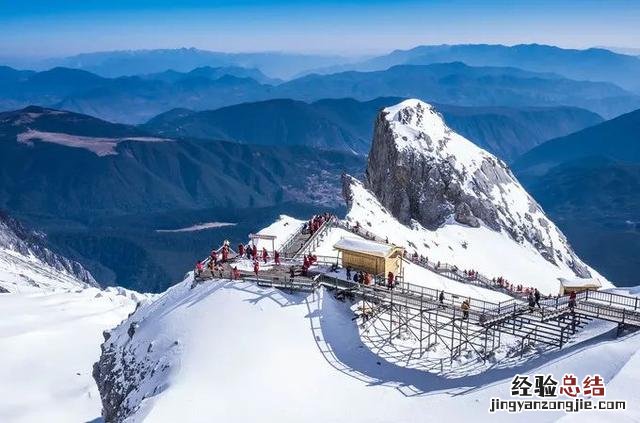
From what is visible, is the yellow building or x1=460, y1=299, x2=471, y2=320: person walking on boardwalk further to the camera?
the yellow building

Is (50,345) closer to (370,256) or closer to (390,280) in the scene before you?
(370,256)

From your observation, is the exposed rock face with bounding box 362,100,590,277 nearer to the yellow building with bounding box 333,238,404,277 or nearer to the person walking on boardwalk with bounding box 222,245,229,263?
the person walking on boardwalk with bounding box 222,245,229,263

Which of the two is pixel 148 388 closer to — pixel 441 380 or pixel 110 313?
pixel 441 380

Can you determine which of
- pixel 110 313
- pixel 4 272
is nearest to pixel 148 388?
pixel 110 313

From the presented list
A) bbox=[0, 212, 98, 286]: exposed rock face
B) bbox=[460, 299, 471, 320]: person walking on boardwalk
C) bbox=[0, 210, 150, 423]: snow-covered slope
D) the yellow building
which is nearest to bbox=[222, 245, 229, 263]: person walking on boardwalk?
the yellow building

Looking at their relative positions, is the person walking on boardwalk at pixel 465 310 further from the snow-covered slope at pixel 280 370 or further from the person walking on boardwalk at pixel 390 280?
the person walking on boardwalk at pixel 390 280

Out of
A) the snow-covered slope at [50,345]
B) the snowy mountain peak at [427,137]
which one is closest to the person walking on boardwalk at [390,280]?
the snow-covered slope at [50,345]
